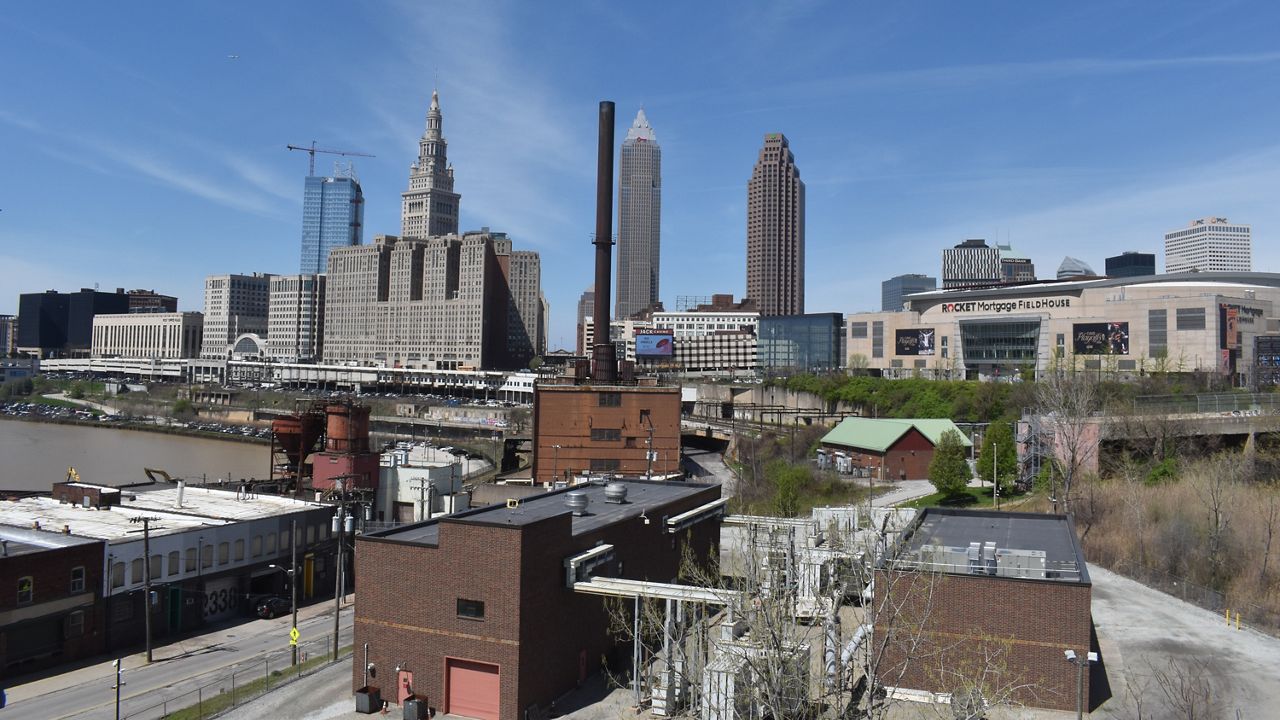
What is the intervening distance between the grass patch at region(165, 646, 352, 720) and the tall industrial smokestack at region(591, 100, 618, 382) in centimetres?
4281

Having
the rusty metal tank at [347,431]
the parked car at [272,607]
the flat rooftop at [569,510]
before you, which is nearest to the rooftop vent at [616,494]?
the flat rooftop at [569,510]

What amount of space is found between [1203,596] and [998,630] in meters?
15.0

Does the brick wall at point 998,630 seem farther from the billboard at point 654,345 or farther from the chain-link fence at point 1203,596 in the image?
the billboard at point 654,345

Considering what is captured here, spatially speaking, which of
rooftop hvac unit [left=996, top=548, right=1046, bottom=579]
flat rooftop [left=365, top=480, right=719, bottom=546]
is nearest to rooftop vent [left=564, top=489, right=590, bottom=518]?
flat rooftop [left=365, top=480, right=719, bottom=546]

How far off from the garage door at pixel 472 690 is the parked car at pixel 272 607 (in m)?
17.3

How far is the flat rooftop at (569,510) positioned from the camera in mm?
24984

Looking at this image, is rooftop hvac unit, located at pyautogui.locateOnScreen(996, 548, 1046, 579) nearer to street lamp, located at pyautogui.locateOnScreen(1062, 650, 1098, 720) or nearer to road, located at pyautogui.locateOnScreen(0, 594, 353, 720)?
street lamp, located at pyautogui.locateOnScreen(1062, 650, 1098, 720)

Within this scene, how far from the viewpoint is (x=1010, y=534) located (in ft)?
98.8

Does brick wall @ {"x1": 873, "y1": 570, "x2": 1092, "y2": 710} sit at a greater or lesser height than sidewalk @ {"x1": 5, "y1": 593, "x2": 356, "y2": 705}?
greater

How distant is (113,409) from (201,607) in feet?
494

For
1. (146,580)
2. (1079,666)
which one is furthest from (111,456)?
(1079,666)

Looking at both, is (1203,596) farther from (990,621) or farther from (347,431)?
(347,431)

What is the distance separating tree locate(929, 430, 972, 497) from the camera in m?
50.2

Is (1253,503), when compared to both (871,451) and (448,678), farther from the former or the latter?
(448,678)
